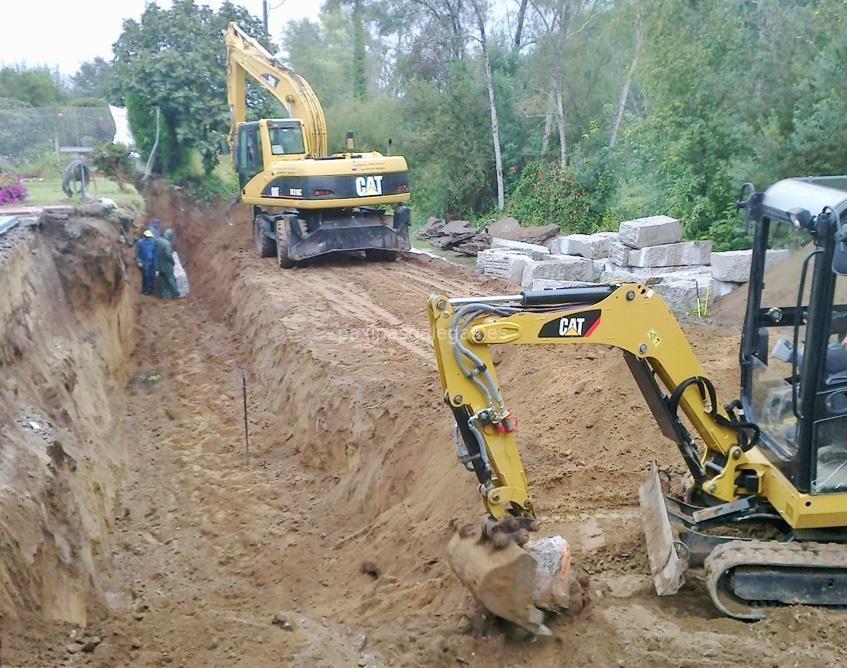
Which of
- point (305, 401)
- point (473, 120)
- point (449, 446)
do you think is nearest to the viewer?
point (449, 446)

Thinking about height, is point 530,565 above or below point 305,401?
above

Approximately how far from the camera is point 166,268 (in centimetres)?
1684

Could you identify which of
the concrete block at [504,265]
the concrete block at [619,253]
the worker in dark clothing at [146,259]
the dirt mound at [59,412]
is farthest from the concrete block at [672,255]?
the worker in dark clothing at [146,259]

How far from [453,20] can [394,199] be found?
1241 cm

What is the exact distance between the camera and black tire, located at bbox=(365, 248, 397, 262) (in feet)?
55.3

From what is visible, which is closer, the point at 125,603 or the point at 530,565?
the point at 530,565

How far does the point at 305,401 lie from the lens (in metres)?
10.2

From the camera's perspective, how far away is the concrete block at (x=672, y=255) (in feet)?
44.0

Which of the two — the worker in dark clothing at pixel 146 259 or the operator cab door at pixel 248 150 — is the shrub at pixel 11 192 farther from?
the operator cab door at pixel 248 150

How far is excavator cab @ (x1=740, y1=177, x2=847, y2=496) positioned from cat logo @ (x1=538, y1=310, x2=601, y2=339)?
1.16 metres

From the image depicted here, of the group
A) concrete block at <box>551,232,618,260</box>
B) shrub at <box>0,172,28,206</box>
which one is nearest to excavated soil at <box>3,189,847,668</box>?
concrete block at <box>551,232,618,260</box>

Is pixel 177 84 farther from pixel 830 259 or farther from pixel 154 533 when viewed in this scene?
pixel 830 259

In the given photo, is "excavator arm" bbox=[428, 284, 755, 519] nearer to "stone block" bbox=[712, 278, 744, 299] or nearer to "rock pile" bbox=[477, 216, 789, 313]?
"rock pile" bbox=[477, 216, 789, 313]

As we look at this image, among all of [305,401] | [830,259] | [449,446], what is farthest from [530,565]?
[305,401]
